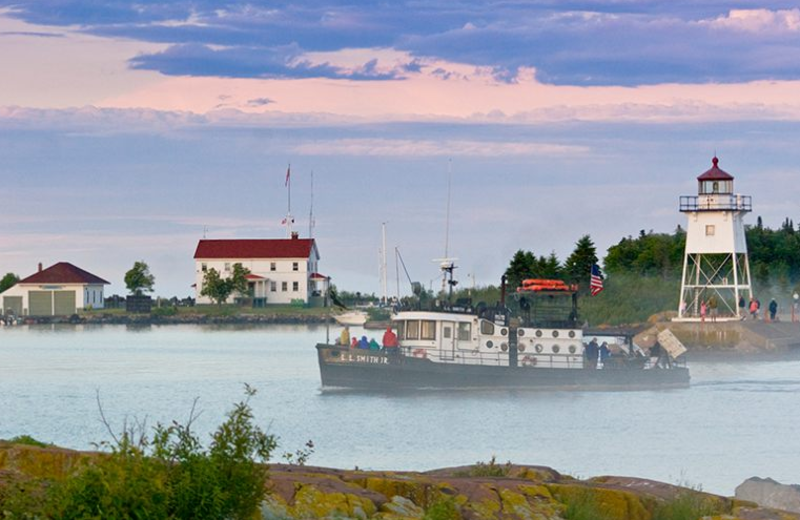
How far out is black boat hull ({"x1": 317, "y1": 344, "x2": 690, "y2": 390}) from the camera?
147 feet

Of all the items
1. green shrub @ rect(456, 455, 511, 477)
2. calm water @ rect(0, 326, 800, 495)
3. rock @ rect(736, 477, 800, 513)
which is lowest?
calm water @ rect(0, 326, 800, 495)

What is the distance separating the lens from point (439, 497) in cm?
1391

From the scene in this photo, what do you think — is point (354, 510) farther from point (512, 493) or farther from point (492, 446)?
point (492, 446)

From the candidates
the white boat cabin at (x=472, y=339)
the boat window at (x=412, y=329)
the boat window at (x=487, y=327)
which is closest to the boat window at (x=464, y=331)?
the white boat cabin at (x=472, y=339)

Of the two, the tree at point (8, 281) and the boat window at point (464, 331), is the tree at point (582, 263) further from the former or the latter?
the tree at point (8, 281)

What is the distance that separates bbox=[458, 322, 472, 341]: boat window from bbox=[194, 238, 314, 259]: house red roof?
70.6 meters

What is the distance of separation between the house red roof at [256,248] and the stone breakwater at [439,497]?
100319mm

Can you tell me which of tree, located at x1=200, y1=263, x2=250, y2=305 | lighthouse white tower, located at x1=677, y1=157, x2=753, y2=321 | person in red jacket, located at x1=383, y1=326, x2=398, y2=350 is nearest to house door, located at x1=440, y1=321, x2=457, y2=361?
person in red jacket, located at x1=383, y1=326, x2=398, y2=350

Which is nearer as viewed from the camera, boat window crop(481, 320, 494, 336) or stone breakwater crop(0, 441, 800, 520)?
stone breakwater crop(0, 441, 800, 520)

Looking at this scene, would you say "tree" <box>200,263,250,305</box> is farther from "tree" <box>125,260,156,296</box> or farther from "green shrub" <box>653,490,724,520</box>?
"green shrub" <box>653,490,724,520</box>

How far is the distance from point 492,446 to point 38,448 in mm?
19250

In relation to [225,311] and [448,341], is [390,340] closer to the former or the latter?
[448,341]

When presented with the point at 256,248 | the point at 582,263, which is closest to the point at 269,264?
the point at 256,248

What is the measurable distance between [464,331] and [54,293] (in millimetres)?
83487
